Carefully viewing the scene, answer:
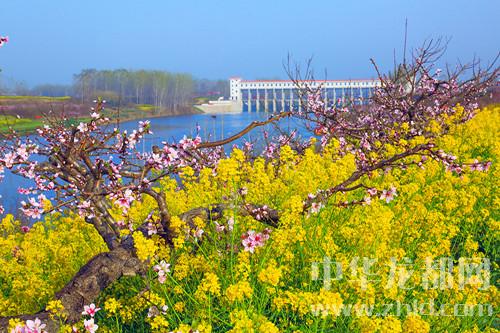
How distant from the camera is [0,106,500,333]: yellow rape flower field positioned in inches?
118

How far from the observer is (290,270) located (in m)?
3.69

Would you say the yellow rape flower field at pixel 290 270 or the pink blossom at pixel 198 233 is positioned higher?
the pink blossom at pixel 198 233

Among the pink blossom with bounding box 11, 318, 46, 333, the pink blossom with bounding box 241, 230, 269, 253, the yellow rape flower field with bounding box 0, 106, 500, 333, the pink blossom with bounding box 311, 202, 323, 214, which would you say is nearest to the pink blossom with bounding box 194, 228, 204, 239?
the yellow rape flower field with bounding box 0, 106, 500, 333

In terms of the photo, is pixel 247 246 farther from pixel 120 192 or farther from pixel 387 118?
pixel 387 118

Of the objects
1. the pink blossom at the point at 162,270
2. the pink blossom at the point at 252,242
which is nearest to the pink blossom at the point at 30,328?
the pink blossom at the point at 162,270

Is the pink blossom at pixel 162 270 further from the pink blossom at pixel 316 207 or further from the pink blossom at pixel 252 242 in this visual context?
the pink blossom at pixel 316 207

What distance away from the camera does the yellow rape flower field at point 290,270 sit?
2.99 meters

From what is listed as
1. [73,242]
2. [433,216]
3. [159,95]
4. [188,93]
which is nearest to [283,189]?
[433,216]

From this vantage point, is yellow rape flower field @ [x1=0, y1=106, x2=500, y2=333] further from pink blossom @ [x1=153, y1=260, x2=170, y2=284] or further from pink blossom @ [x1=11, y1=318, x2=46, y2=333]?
pink blossom @ [x1=11, y1=318, x2=46, y2=333]

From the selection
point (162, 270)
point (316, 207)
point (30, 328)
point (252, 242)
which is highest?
point (316, 207)

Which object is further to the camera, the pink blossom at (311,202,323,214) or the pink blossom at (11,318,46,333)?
the pink blossom at (311,202,323,214)

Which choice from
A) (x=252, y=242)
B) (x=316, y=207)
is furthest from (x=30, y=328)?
(x=316, y=207)

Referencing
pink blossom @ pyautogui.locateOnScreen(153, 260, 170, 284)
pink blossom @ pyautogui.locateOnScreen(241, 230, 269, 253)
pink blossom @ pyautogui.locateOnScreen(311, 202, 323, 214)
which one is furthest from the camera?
pink blossom @ pyautogui.locateOnScreen(311, 202, 323, 214)

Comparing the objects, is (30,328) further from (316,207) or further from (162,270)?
(316,207)
